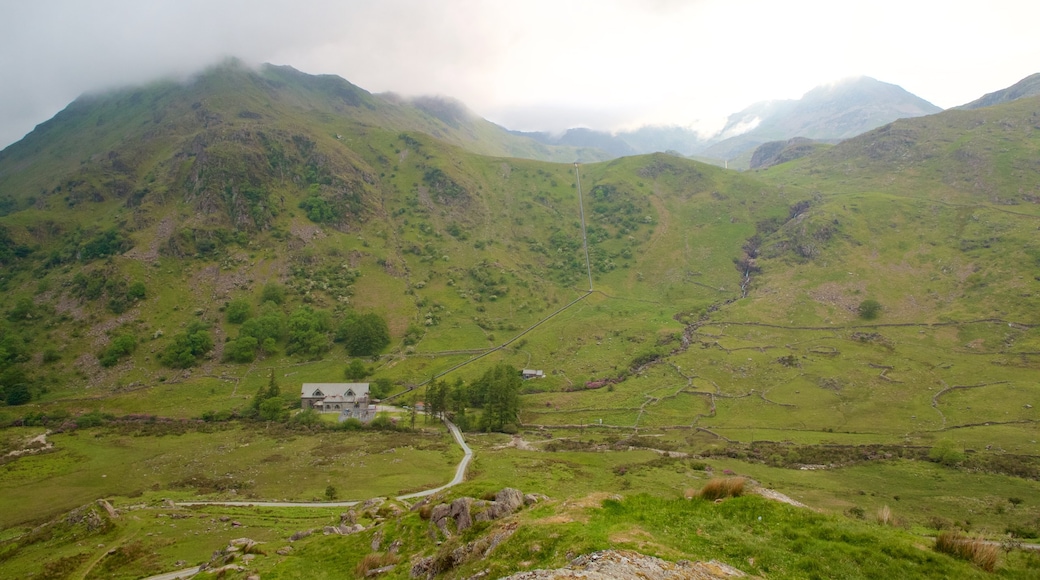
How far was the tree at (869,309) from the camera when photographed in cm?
11600

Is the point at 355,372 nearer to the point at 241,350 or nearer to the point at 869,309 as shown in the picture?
the point at 241,350

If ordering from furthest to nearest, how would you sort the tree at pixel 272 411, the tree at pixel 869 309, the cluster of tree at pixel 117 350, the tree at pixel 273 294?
the tree at pixel 273 294 < the tree at pixel 869 309 < the cluster of tree at pixel 117 350 < the tree at pixel 272 411

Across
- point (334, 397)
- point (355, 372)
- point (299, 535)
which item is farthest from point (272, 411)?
point (299, 535)

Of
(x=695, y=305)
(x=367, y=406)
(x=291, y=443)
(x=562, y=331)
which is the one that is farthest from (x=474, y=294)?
(x=291, y=443)

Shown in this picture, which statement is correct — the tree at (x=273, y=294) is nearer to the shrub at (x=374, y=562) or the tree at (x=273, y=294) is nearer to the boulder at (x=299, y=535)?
the boulder at (x=299, y=535)

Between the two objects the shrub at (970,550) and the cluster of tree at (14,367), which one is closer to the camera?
the shrub at (970,550)

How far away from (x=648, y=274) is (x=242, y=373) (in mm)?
128676

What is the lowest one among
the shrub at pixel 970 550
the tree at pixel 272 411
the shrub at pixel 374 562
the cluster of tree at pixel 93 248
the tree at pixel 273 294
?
the tree at pixel 272 411

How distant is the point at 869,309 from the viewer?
116062 mm

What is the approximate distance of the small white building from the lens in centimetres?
9825

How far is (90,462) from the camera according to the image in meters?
69.1

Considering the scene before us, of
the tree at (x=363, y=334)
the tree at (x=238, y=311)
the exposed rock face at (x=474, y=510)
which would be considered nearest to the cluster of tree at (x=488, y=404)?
the tree at (x=363, y=334)

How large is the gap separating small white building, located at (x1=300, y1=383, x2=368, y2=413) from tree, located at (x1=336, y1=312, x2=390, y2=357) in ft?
62.7

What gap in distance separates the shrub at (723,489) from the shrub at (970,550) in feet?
24.9
